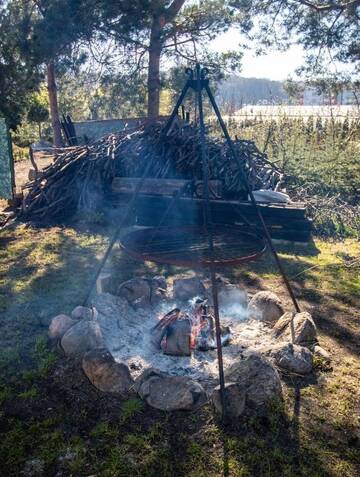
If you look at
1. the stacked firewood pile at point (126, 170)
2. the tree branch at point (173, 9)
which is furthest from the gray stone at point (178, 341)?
the tree branch at point (173, 9)

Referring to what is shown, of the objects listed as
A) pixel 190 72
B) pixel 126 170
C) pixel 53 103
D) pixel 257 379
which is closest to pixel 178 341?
pixel 257 379

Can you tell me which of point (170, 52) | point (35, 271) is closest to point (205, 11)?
point (170, 52)

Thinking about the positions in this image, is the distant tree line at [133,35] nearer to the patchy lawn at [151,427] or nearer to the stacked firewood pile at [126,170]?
the stacked firewood pile at [126,170]

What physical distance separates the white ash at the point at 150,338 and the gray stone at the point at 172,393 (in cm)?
27

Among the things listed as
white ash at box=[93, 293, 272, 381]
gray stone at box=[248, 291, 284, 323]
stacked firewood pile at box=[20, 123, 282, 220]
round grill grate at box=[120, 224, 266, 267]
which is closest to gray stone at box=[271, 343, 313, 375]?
white ash at box=[93, 293, 272, 381]

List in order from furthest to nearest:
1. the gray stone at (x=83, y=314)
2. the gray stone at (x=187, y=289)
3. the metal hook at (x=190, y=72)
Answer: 1. the gray stone at (x=187, y=289)
2. the gray stone at (x=83, y=314)
3. the metal hook at (x=190, y=72)

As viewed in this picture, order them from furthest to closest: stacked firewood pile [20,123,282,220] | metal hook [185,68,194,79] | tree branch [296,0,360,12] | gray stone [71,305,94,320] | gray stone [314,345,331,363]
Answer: tree branch [296,0,360,12] < stacked firewood pile [20,123,282,220] < gray stone [71,305,94,320] < gray stone [314,345,331,363] < metal hook [185,68,194,79]

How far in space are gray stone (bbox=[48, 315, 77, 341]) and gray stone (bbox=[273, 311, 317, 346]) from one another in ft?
5.69

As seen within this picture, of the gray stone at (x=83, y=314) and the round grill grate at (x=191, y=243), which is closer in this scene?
the round grill grate at (x=191, y=243)

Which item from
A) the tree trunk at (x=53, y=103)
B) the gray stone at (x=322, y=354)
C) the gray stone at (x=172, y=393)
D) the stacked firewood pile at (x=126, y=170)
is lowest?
the gray stone at (x=322, y=354)

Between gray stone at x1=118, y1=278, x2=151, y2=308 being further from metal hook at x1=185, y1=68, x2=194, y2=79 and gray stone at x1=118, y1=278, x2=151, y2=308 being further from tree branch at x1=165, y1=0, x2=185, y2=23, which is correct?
tree branch at x1=165, y1=0, x2=185, y2=23

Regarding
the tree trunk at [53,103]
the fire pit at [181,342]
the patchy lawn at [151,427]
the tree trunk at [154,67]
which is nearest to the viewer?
the patchy lawn at [151,427]

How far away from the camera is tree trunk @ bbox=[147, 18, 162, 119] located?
1152 centimetres

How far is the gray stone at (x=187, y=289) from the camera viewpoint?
408 centimetres
